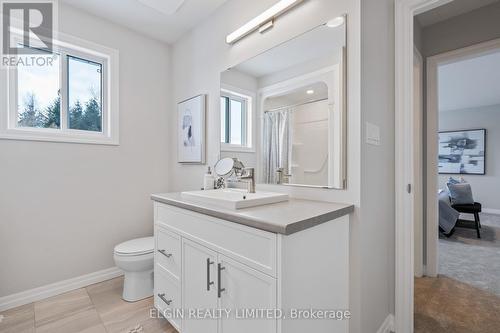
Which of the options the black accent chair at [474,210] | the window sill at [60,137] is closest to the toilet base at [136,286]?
the window sill at [60,137]

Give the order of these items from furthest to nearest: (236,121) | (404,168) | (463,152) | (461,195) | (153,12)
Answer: (463,152)
(461,195)
(153,12)
(236,121)
(404,168)

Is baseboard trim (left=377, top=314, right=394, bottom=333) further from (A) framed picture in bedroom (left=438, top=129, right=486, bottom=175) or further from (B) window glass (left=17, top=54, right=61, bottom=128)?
→ (A) framed picture in bedroom (left=438, top=129, right=486, bottom=175)

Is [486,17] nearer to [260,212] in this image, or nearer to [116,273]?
[260,212]

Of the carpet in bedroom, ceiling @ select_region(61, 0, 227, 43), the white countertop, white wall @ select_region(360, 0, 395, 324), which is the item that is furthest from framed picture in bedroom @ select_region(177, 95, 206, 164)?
the carpet in bedroom

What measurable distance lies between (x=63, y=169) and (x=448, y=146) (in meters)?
7.49

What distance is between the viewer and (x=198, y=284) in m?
1.25

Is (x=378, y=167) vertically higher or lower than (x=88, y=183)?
higher

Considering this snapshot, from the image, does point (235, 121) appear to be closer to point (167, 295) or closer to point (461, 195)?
point (167, 295)

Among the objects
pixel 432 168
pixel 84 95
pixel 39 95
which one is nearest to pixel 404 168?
pixel 432 168

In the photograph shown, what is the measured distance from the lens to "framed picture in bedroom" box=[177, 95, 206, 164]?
220 centimetres

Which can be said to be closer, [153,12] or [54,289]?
[54,289]

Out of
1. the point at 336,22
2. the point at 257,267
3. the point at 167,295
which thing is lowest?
the point at 167,295

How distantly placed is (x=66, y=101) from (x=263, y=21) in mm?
1875

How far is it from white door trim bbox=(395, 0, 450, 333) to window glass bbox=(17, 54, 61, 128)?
2.72 m
